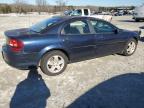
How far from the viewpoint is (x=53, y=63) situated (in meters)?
5.79

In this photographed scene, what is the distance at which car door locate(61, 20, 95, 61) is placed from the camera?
5.91 m

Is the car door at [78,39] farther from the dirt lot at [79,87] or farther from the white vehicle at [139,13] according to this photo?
the white vehicle at [139,13]

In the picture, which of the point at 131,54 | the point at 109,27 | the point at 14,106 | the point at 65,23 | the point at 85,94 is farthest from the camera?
the point at 131,54

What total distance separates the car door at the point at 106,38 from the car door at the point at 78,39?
0.80 ft

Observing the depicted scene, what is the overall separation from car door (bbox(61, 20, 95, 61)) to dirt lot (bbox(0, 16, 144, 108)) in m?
0.47

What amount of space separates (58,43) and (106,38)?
5.84 feet

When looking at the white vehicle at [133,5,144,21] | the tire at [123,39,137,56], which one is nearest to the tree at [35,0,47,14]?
the white vehicle at [133,5,144,21]

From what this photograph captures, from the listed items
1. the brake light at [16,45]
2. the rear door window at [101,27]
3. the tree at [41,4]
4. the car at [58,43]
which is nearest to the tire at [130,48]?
the car at [58,43]

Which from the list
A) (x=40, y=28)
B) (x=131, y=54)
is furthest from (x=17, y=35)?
(x=131, y=54)

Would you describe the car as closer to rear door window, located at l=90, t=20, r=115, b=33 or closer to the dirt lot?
rear door window, located at l=90, t=20, r=115, b=33

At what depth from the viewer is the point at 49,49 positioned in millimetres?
5590

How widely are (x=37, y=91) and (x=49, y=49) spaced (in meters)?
1.23

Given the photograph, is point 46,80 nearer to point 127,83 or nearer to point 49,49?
point 49,49

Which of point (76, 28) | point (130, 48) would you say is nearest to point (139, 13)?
point (130, 48)
